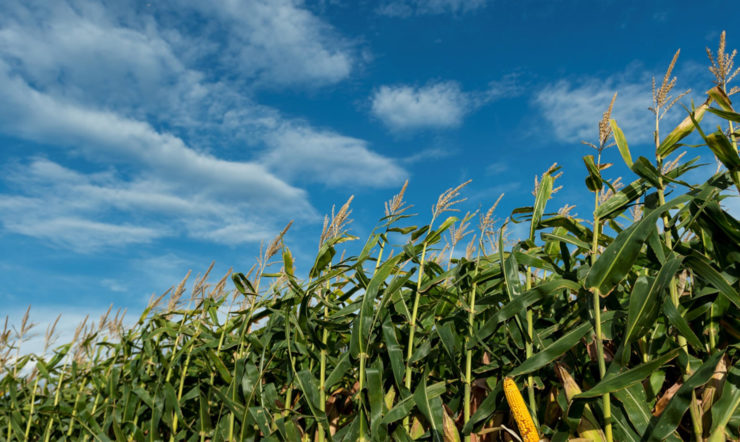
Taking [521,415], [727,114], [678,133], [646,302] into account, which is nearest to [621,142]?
[678,133]

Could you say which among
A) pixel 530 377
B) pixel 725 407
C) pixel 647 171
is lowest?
pixel 725 407

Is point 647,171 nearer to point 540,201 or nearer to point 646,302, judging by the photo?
point 540,201

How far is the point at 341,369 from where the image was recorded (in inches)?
69.6

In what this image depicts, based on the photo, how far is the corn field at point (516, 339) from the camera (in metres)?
1.24

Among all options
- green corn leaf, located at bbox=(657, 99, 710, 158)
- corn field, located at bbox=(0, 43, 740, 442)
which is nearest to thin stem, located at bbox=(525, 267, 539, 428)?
corn field, located at bbox=(0, 43, 740, 442)

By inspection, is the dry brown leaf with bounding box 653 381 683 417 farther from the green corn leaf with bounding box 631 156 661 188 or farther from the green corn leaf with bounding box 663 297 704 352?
the green corn leaf with bounding box 631 156 661 188

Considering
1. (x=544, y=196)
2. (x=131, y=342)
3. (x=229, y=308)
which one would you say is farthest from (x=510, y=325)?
(x=131, y=342)

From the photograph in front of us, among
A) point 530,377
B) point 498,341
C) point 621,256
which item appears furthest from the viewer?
point 498,341

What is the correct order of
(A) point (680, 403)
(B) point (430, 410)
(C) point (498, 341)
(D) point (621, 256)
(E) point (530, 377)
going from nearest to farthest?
(A) point (680, 403) → (D) point (621, 256) → (E) point (530, 377) → (B) point (430, 410) → (C) point (498, 341)

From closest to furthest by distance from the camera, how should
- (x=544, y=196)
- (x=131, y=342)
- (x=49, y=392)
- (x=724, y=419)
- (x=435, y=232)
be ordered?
1. (x=724, y=419)
2. (x=544, y=196)
3. (x=435, y=232)
4. (x=131, y=342)
5. (x=49, y=392)

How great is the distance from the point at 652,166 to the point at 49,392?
404cm

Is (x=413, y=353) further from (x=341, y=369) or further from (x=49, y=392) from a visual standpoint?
(x=49, y=392)

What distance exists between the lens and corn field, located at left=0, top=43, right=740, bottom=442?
124 centimetres

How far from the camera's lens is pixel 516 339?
1457mm
